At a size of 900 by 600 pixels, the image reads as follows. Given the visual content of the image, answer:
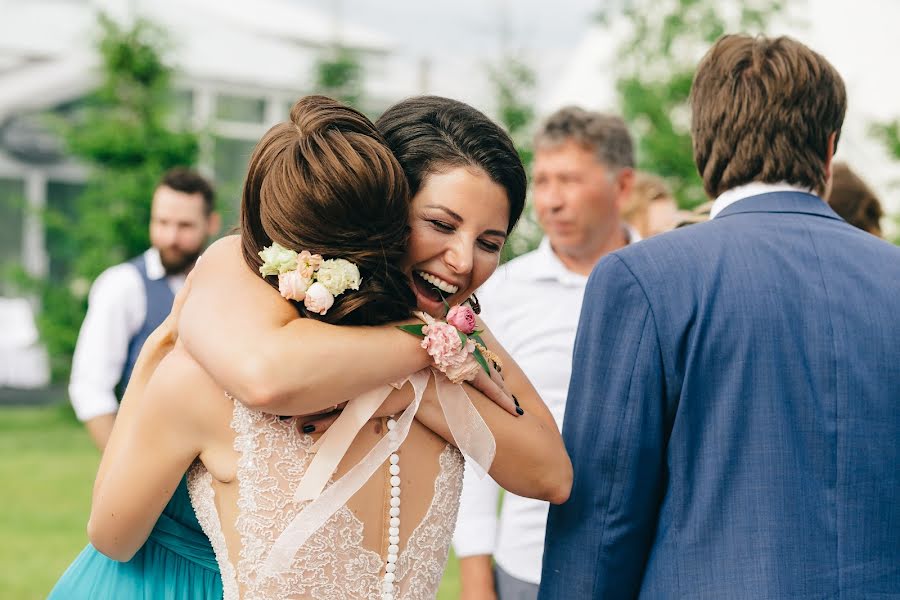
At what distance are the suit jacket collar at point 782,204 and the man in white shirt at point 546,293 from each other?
1.59 meters

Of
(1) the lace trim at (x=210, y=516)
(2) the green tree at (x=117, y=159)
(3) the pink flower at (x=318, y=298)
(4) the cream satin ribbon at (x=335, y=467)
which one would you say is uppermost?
(3) the pink flower at (x=318, y=298)

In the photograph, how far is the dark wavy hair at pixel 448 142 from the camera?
7.07 ft

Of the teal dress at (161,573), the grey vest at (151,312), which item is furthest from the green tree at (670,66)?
the teal dress at (161,573)

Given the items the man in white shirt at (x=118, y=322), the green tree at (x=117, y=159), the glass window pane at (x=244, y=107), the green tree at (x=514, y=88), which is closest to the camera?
the man in white shirt at (x=118, y=322)

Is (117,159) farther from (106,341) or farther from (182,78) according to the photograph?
(106,341)

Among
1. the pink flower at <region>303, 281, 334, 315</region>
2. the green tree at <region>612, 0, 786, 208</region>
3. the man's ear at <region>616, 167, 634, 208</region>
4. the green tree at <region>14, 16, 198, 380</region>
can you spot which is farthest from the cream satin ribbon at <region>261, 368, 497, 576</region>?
the green tree at <region>14, 16, 198, 380</region>

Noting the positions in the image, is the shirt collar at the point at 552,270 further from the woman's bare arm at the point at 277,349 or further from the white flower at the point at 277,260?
the white flower at the point at 277,260

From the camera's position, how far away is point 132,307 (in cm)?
564

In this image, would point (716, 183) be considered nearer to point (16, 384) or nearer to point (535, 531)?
point (535, 531)

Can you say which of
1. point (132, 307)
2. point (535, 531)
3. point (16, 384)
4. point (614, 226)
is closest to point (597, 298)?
point (535, 531)

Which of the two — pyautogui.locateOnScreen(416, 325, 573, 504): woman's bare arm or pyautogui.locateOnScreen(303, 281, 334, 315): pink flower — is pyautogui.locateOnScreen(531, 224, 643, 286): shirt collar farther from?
pyautogui.locateOnScreen(303, 281, 334, 315): pink flower

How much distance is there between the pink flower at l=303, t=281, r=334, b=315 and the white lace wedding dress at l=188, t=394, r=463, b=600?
0.80 ft

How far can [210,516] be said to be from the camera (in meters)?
2.09

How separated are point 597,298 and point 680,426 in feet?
1.09
